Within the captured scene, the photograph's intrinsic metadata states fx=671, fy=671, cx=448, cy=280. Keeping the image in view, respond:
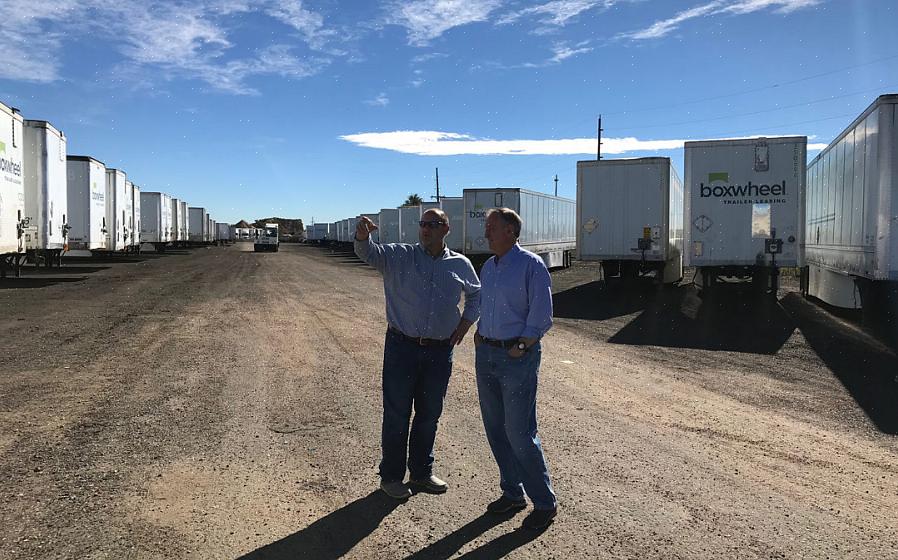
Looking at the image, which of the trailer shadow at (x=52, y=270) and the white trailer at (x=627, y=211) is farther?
the trailer shadow at (x=52, y=270)

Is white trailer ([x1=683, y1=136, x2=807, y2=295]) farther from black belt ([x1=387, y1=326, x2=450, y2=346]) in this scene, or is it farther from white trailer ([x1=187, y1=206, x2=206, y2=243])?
white trailer ([x1=187, y1=206, x2=206, y2=243])

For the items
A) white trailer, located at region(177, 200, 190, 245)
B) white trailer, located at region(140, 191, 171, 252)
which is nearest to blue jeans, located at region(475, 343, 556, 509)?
white trailer, located at region(140, 191, 171, 252)

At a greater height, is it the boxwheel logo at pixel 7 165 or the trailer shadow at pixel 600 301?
the boxwheel logo at pixel 7 165

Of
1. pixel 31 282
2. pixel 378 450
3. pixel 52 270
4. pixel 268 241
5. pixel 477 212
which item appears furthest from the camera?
pixel 268 241

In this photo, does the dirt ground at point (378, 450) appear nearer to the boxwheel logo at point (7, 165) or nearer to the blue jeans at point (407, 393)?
the blue jeans at point (407, 393)

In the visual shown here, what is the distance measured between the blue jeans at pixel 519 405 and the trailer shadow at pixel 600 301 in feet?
35.5

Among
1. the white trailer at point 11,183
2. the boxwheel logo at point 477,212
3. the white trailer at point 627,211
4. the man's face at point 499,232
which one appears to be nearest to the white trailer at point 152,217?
the boxwheel logo at point 477,212

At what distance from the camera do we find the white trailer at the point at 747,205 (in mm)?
15414

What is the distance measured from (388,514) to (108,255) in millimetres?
37560

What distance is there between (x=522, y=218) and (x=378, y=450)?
2436 cm

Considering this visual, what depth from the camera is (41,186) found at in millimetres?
18609

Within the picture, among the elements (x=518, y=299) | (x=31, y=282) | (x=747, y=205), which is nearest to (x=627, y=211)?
(x=747, y=205)

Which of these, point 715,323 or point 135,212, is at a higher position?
point 135,212

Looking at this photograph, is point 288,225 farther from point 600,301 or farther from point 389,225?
point 600,301
